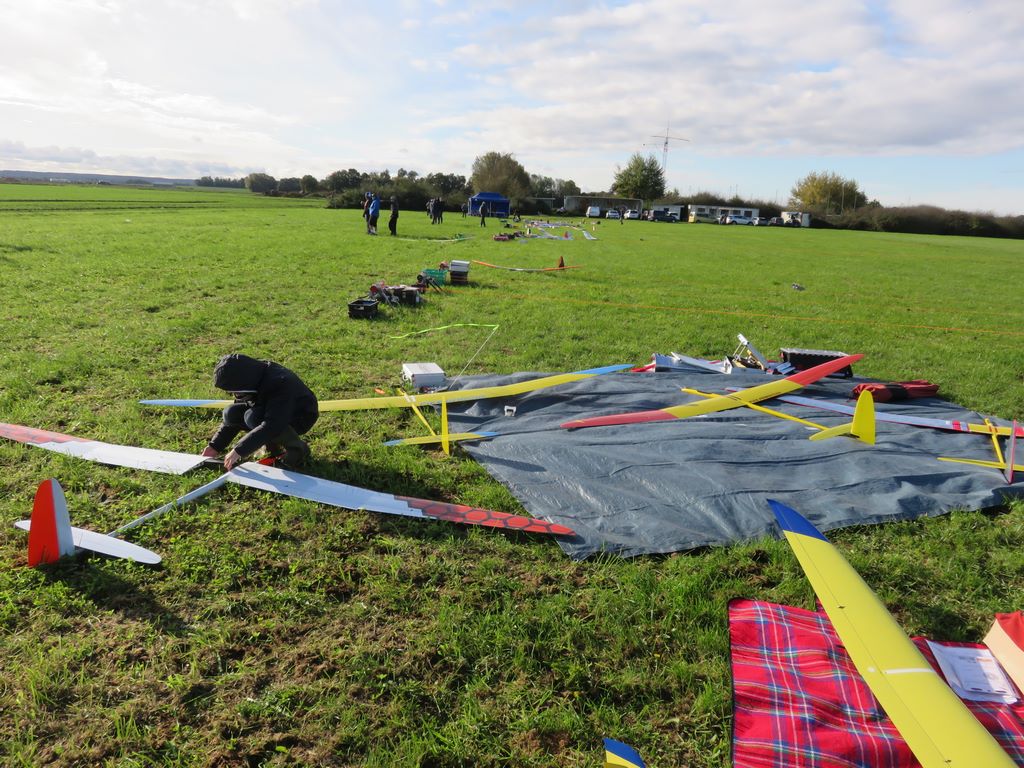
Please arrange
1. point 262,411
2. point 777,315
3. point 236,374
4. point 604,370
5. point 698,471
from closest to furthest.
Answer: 1. point 236,374
2. point 262,411
3. point 698,471
4. point 604,370
5. point 777,315

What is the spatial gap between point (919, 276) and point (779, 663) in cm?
2367

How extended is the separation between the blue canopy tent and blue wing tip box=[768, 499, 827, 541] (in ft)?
171

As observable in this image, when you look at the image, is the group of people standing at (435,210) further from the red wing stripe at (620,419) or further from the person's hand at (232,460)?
the person's hand at (232,460)

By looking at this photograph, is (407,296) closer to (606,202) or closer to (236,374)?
(236,374)

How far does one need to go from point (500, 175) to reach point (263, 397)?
7982 centimetres

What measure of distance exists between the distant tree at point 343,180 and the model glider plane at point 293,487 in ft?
264

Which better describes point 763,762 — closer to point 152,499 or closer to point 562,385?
point 152,499

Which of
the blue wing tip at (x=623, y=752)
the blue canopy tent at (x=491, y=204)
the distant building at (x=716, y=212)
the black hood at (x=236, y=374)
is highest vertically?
the distant building at (x=716, y=212)

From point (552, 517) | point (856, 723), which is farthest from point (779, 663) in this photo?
point (552, 517)

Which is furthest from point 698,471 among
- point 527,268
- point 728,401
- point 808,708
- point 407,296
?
point 527,268

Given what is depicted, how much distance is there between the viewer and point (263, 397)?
181 inches

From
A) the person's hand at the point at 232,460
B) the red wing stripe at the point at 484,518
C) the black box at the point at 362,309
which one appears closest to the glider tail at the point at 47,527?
the person's hand at the point at 232,460

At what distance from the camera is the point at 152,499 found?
420cm

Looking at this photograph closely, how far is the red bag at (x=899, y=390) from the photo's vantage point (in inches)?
282
